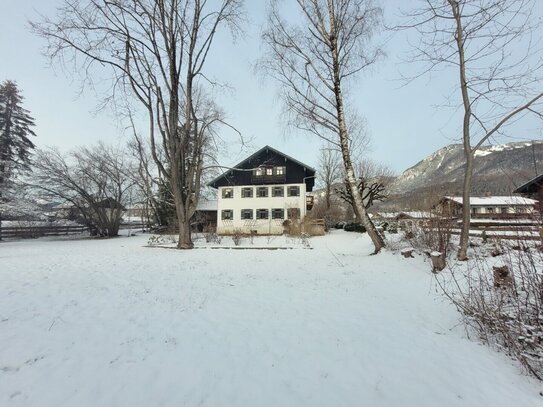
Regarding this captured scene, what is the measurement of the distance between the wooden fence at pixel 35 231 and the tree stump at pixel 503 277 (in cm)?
3219

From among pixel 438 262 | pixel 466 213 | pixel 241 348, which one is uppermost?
pixel 466 213

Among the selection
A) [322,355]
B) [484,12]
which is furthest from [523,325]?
[484,12]

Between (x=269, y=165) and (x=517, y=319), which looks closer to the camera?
(x=517, y=319)

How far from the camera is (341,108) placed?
10.5 m

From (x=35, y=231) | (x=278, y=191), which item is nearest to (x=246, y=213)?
(x=278, y=191)

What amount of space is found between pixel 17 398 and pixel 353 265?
823 cm

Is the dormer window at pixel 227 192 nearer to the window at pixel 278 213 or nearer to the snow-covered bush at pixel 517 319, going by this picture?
the window at pixel 278 213

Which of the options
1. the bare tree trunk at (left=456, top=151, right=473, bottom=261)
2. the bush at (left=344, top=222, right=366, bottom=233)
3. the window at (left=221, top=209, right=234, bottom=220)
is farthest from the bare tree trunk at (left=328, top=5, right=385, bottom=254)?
the window at (left=221, top=209, right=234, bottom=220)

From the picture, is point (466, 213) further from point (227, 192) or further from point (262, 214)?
point (227, 192)

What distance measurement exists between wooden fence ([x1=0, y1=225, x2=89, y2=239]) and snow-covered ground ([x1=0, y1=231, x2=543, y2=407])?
24.2 metres

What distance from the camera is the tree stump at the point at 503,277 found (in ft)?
12.8

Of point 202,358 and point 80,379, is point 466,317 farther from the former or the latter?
point 80,379

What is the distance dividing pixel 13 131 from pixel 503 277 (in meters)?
35.1

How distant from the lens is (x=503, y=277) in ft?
14.1
